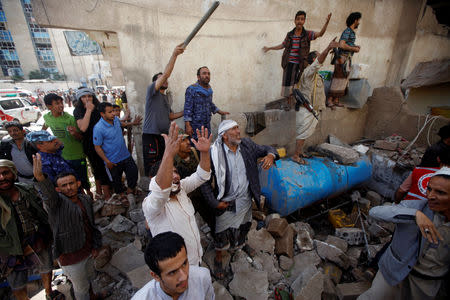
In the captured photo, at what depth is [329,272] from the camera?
9.35 ft

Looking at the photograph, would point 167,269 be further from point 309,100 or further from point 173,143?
point 309,100

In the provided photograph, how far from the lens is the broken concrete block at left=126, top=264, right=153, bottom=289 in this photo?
7.90 feet

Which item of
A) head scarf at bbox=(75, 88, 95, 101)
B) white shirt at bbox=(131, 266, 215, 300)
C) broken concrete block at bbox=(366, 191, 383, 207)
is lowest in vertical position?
broken concrete block at bbox=(366, 191, 383, 207)

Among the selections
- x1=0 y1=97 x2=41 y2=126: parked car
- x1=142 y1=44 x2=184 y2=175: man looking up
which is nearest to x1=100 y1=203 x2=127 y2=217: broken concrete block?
x1=142 y1=44 x2=184 y2=175: man looking up

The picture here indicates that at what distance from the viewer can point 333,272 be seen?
2.85 meters

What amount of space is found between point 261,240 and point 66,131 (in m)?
3.55

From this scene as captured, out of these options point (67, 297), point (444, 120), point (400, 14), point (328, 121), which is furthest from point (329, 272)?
point (400, 14)

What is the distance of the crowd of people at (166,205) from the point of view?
148 centimetres

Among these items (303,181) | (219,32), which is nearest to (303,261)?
(303,181)

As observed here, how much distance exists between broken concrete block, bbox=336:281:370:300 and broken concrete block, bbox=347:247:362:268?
0.43 metres

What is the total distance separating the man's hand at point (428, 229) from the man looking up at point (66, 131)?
14.4 ft

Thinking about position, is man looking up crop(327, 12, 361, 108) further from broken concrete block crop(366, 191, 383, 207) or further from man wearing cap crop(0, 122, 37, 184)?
man wearing cap crop(0, 122, 37, 184)

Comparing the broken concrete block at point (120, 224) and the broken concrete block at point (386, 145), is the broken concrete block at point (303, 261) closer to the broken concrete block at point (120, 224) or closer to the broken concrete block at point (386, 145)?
the broken concrete block at point (120, 224)

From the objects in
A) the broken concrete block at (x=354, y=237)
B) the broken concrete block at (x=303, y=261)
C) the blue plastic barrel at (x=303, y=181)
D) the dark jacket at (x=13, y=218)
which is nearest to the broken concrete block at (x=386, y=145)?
the blue plastic barrel at (x=303, y=181)
